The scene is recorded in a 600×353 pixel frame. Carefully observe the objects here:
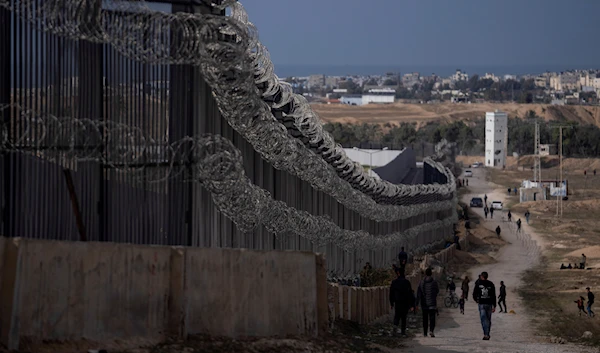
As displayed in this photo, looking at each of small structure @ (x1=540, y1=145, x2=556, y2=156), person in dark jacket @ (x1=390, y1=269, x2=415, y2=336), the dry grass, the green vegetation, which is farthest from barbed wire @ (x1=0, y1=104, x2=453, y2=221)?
small structure @ (x1=540, y1=145, x2=556, y2=156)

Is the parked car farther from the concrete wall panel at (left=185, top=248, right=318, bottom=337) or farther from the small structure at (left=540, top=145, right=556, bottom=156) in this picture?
the concrete wall panel at (left=185, top=248, right=318, bottom=337)

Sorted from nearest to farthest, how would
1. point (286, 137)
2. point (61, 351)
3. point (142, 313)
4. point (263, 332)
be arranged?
1. point (61, 351)
2. point (142, 313)
3. point (263, 332)
4. point (286, 137)

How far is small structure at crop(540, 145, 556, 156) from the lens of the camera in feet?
389

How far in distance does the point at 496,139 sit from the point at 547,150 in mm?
4884

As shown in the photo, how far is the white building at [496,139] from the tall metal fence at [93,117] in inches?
4205

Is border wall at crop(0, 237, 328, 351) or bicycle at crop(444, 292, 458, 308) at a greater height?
border wall at crop(0, 237, 328, 351)

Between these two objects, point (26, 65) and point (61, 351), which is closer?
point (61, 351)

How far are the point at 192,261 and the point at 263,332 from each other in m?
1.13

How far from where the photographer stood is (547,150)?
120 meters

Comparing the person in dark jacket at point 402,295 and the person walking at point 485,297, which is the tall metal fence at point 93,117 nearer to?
the person in dark jacket at point 402,295

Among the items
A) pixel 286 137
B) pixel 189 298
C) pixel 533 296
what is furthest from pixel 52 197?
pixel 533 296

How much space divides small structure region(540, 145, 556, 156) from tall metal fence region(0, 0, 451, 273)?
106691 mm

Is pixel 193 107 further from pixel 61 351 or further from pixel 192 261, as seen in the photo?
pixel 61 351

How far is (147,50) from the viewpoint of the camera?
40.7ft
